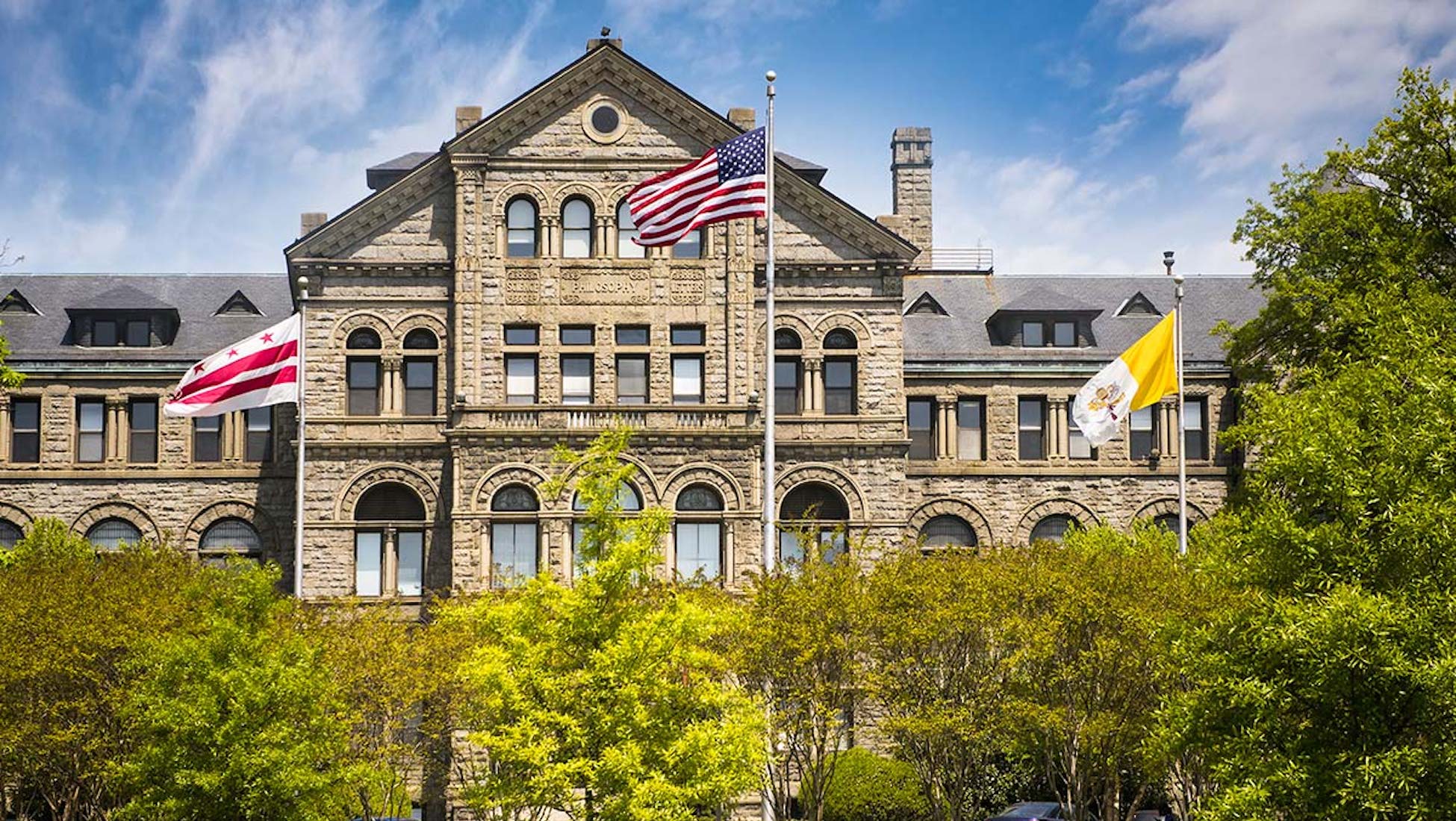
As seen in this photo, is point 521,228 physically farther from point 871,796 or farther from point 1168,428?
point 1168,428

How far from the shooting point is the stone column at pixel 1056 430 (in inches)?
2088

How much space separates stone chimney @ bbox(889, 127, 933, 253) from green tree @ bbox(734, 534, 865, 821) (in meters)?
28.5

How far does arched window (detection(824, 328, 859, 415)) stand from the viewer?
48.6 meters

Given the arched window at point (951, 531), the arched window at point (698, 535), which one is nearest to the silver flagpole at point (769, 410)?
the arched window at point (698, 535)

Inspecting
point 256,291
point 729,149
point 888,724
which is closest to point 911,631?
point 888,724

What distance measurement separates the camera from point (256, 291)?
56.3 m

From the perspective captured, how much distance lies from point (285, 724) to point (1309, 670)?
1718 centimetres

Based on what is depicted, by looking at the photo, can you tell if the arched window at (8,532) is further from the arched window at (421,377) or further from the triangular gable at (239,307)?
the arched window at (421,377)

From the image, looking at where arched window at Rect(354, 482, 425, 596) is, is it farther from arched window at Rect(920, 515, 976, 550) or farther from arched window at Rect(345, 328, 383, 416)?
arched window at Rect(920, 515, 976, 550)

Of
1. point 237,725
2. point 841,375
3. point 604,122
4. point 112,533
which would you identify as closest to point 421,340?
point 604,122

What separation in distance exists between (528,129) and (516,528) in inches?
421

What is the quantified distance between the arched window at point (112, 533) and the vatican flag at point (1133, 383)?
2716 cm

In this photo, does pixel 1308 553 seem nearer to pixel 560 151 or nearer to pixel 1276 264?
pixel 1276 264

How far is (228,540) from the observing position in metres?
50.8
